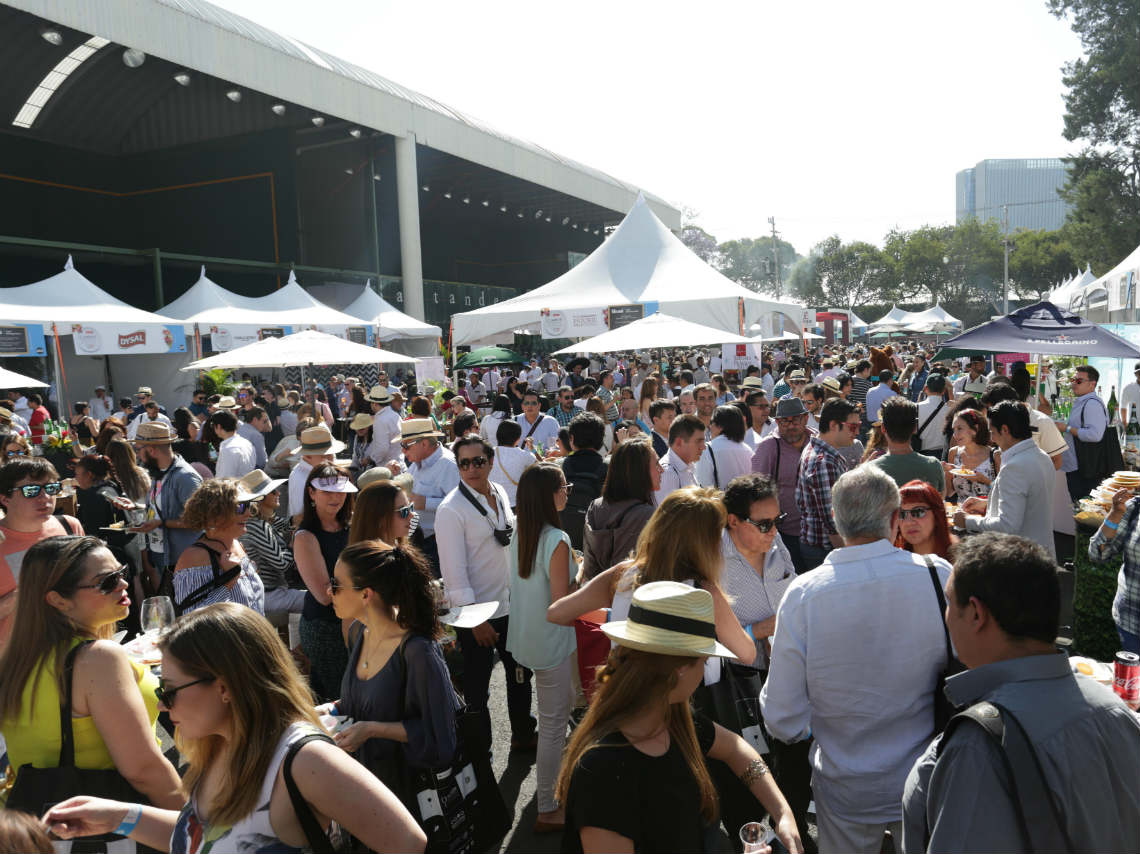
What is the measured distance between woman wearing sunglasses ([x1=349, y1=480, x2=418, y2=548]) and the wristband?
64.8 inches

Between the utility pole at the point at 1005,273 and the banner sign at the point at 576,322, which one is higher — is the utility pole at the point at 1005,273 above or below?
above

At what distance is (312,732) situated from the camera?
6.21 ft

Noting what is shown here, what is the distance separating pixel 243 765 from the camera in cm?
183

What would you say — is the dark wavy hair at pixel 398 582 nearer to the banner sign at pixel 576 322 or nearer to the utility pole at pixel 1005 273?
the banner sign at pixel 576 322

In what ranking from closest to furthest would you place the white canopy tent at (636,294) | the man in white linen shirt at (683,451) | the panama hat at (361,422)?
the man in white linen shirt at (683,451) → the panama hat at (361,422) → the white canopy tent at (636,294)

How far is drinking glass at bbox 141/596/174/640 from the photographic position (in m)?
3.49

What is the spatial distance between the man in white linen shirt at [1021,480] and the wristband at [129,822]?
14.5ft

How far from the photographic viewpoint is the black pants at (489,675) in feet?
13.4

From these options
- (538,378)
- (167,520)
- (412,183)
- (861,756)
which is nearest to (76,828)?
(861,756)

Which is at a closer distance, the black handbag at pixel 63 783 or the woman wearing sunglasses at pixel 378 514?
the black handbag at pixel 63 783

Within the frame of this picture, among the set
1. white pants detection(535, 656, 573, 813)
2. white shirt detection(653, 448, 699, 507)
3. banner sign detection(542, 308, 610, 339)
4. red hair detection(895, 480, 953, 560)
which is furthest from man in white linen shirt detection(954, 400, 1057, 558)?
banner sign detection(542, 308, 610, 339)

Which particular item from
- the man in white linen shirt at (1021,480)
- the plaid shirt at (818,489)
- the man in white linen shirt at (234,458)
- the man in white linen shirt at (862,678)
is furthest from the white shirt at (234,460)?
the man in white linen shirt at (1021,480)

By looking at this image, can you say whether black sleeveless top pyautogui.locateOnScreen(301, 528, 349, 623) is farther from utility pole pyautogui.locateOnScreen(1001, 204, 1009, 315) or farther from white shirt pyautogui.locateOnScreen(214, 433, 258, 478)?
utility pole pyautogui.locateOnScreen(1001, 204, 1009, 315)

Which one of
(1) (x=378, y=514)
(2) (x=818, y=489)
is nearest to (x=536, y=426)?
(2) (x=818, y=489)
